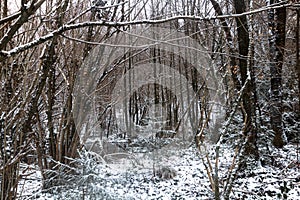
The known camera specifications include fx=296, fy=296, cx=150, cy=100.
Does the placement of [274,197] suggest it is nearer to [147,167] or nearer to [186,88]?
[147,167]

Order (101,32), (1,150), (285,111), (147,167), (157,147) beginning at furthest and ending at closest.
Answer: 1. (285,111)
2. (157,147)
3. (147,167)
4. (101,32)
5. (1,150)

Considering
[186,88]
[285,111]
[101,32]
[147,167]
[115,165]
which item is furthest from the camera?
[186,88]

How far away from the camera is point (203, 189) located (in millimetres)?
5004

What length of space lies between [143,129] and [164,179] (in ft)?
8.48

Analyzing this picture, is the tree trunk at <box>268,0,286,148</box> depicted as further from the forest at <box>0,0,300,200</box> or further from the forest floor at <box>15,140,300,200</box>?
the forest floor at <box>15,140,300,200</box>


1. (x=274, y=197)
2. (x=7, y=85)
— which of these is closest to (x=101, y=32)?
(x=7, y=85)

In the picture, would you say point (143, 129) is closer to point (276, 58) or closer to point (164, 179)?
point (164, 179)

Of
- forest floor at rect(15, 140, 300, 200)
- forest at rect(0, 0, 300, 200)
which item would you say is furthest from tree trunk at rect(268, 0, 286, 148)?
forest floor at rect(15, 140, 300, 200)

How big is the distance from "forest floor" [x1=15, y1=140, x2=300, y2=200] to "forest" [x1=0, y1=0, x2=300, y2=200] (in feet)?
0.07

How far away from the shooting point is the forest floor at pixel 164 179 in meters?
3.50

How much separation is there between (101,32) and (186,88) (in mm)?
6638

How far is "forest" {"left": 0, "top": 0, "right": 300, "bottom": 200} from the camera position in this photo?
2555mm

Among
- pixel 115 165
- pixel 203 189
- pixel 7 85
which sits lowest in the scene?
pixel 203 189

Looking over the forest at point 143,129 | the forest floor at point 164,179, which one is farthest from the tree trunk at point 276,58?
the forest floor at point 164,179
